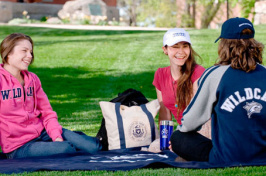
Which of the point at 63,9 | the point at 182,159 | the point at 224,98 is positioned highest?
the point at 63,9

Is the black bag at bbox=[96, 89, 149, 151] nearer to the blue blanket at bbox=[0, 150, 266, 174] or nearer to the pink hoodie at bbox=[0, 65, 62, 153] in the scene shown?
the blue blanket at bbox=[0, 150, 266, 174]

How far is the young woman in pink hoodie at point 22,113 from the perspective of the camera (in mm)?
5246

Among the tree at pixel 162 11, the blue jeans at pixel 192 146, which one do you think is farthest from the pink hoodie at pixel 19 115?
the tree at pixel 162 11

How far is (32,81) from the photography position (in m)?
5.50

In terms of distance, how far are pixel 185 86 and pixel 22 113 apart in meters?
1.78

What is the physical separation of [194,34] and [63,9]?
15312 mm

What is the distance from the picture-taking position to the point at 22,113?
5.26 meters

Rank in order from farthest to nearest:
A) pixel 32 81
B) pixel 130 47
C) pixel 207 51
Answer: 1. pixel 130 47
2. pixel 207 51
3. pixel 32 81

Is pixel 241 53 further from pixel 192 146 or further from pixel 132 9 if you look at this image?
pixel 132 9

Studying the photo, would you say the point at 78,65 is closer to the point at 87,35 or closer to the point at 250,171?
the point at 87,35

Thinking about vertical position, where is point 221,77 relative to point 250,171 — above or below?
above

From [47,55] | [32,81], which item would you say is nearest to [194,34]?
[47,55]

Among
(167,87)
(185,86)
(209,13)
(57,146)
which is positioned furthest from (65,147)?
(209,13)

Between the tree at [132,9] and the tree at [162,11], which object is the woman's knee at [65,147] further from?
the tree at [132,9]
